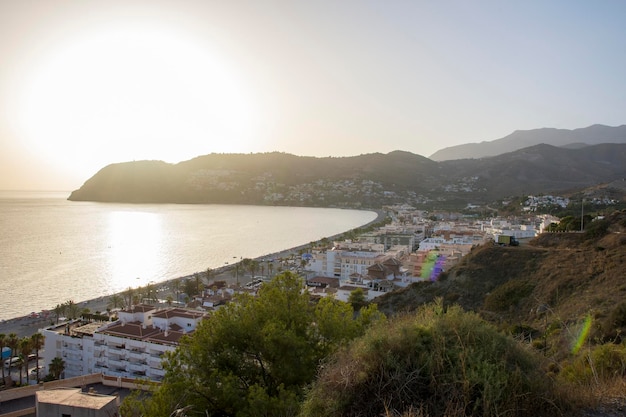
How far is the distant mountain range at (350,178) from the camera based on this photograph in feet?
323

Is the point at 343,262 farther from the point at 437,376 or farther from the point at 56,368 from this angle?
the point at 437,376

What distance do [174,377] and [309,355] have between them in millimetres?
1554

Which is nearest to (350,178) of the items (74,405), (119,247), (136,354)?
(119,247)

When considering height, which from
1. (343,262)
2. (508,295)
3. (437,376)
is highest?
(437,376)

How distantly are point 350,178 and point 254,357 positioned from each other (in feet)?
385

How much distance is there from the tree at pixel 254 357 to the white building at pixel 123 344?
32.0 feet

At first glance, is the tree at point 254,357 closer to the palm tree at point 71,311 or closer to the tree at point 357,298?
the tree at point 357,298

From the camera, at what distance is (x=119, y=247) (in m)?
48.8

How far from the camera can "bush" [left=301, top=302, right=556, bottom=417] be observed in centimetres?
283

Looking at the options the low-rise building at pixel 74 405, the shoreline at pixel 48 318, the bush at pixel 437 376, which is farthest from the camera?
the shoreline at pixel 48 318

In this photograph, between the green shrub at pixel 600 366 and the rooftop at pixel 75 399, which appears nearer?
the green shrub at pixel 600 366

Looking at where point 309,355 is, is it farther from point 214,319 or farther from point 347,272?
point 347,272

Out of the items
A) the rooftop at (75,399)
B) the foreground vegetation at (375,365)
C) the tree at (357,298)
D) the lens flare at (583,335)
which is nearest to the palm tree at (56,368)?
the rooftop at (75,399)

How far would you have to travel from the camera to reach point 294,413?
4.11 metres
